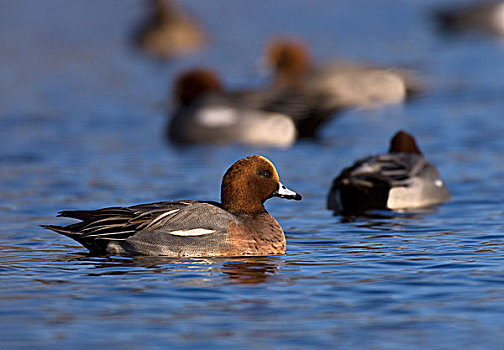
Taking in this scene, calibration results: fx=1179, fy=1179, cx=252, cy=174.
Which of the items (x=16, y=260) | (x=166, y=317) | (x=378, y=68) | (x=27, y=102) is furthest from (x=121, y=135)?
(x=166, y=317)

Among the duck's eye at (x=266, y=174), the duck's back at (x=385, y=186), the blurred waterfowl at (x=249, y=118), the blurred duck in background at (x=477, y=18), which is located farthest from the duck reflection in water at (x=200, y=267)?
the blurred duck in background at (x=477, y=18)

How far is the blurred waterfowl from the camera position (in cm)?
1848

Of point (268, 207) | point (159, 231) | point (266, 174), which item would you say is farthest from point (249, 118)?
point (159, 231)

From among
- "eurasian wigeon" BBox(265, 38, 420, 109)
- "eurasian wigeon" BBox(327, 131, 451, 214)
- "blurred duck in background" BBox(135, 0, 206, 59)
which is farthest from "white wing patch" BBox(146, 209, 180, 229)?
"blurred duck in background" BBox(135, 0, 206, 59)

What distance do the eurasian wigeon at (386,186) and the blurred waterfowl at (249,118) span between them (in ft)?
18.2

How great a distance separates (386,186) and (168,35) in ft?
61.5

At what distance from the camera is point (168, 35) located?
100.0 feet

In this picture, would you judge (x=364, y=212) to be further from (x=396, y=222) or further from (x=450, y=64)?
(x=450, y=64)

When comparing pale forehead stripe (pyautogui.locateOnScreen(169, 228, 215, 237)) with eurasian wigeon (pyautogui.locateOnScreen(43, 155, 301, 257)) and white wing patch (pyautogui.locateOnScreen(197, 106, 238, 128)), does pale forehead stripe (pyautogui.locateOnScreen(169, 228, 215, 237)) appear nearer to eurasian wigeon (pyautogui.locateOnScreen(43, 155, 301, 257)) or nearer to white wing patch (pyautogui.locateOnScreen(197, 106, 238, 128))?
eurasian wigeon (pyautogui.locateOnScreen(43, 155, 301, 257))

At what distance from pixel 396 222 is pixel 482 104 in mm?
9520

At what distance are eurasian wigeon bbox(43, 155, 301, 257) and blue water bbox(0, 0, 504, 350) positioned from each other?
0.56 ft

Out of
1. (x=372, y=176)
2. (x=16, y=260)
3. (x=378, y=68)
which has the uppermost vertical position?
(x=378, y=68)

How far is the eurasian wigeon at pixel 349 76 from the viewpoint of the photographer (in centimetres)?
2125

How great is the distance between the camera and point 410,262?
9.54m
